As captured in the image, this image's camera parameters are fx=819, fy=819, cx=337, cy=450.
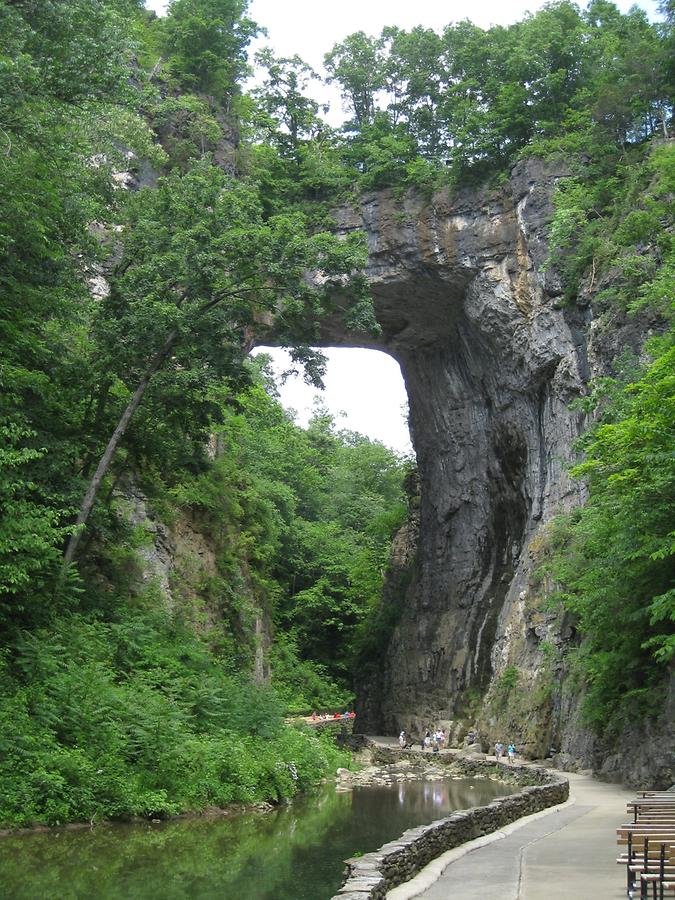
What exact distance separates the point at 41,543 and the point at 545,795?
8.67 metres

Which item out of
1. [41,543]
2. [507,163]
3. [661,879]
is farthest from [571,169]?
[661,879]

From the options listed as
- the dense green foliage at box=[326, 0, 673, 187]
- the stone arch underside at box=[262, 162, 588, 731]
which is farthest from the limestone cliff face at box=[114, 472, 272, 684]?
the dense green foliage at box=[326, 0, 673, 187]

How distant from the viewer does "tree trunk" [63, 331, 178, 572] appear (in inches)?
578

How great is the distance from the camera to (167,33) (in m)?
32.8

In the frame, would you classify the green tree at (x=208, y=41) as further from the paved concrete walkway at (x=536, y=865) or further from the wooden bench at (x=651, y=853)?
the wooden bench at (x=651, y=853)

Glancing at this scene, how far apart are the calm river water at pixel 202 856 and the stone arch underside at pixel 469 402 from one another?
52.5ft

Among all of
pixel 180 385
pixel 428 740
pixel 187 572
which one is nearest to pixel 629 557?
pixel 180 385

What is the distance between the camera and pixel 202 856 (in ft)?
31.4

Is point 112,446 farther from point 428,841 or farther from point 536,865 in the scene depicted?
point 536,865

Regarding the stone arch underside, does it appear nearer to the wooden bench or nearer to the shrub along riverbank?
the shrub along riverbank

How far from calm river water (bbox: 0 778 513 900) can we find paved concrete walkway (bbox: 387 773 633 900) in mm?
1457

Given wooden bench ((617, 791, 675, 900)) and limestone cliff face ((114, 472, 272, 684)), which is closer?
wooden bench ((617, 791, 675, 900))

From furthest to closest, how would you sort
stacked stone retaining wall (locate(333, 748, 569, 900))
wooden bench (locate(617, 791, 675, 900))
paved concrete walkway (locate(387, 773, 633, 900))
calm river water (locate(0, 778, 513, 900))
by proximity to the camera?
calm river water (locate(0, 778, 513, 900)), paved concrete walkway (locate(387, 773, 633, 900)), stacked stone retaining wall (locate(333, 748, 569, 900)), wooden bench (locate(617, 791, 675, 900))

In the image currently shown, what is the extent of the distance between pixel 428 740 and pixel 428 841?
22.1 meters
